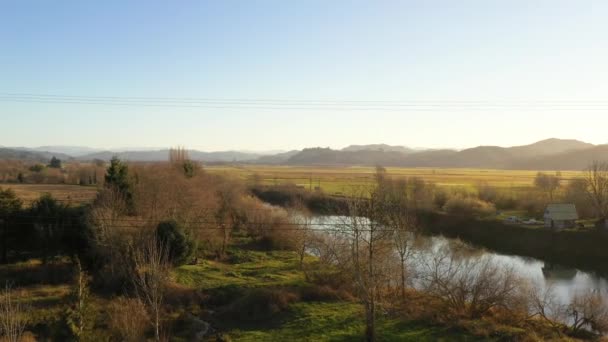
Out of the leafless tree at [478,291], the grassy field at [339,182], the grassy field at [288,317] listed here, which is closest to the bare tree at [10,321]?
the grassy field at [288,317]

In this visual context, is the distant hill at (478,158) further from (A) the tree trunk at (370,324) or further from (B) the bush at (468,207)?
(A) the tree trunk at (370,324)

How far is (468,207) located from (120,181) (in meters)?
38.1

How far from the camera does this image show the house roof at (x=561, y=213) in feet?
133

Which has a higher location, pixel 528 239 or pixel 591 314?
pixel 591 314

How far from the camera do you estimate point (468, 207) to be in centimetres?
5012

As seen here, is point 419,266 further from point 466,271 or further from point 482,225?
point 482,225

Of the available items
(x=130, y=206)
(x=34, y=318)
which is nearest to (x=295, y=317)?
(x=34, y=318)

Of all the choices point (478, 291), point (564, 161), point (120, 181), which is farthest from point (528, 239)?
point (564, 161)

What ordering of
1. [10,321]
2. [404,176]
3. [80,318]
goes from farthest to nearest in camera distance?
[404,176] < [80,318] < [10,321]

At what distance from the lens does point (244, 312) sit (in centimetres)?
2116

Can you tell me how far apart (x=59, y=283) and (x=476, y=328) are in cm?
2176

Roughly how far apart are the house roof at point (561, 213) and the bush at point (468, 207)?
836cm

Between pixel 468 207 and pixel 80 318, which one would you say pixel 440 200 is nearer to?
pixel 468 207

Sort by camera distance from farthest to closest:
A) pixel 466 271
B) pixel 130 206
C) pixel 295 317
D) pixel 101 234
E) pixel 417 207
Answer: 1. pixel 417 207
2. pixel 130 206
3. pixel 101 234
4. pixel 466 271
5. pixel 295 317
